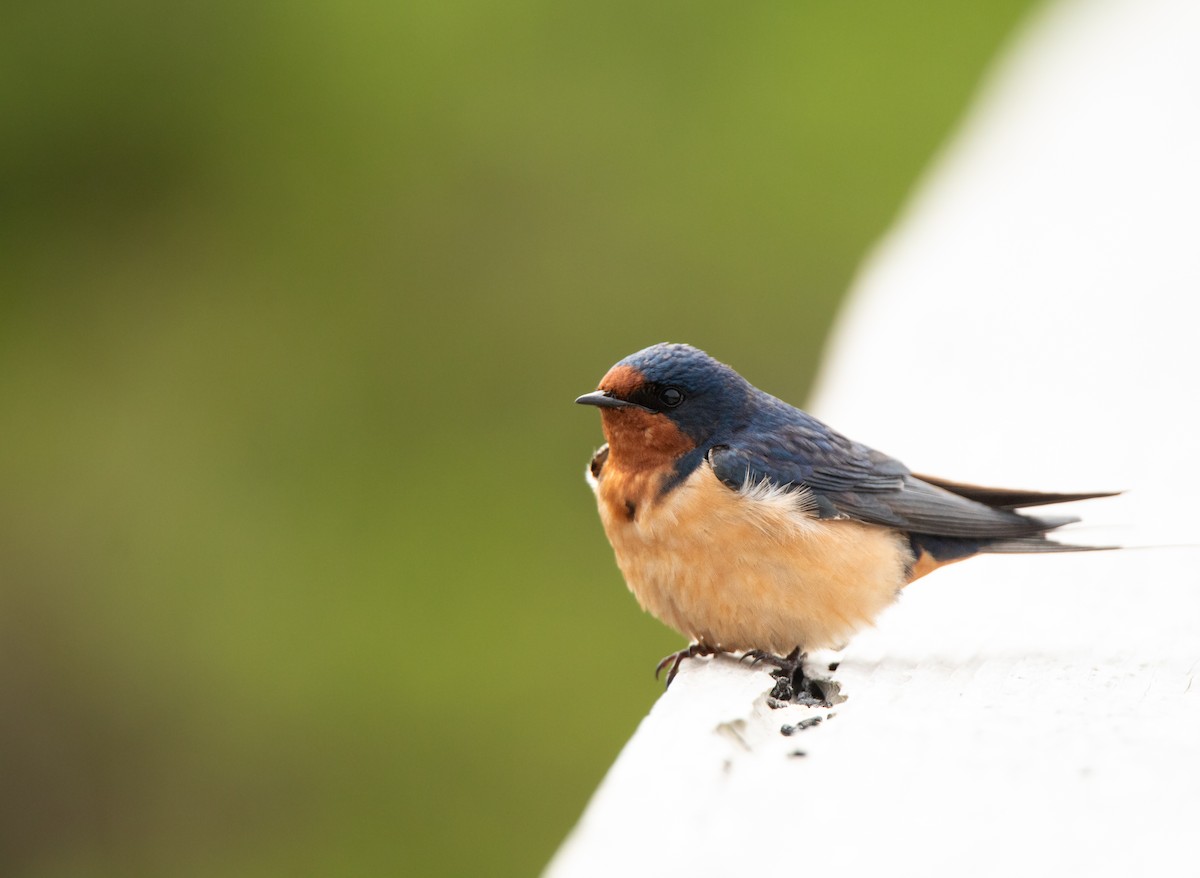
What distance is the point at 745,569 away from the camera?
2.80 m

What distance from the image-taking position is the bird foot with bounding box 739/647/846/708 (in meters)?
1.96

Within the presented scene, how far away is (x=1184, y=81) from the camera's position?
4566mm

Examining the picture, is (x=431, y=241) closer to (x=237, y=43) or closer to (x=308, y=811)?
(x=237, y=43)

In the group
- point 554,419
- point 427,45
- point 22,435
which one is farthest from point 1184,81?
point 22,435

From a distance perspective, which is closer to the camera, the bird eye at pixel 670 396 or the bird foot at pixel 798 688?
the bird foot at pixel 798 688

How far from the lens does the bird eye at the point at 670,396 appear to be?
3.11 m

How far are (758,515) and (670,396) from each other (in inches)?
14.6

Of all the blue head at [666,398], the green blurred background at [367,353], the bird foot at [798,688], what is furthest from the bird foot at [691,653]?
the green blurred background at [367,353]

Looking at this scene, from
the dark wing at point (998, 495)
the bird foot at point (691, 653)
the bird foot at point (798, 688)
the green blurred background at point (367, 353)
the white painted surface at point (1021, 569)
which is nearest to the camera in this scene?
the white painted surface at point (1021, 569)

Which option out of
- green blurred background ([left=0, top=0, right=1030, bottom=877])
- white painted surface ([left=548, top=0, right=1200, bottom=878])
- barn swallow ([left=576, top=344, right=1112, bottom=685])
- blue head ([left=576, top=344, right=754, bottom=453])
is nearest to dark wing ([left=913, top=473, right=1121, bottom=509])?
barn swallow ([left=576, top=344, right=1112, bottom=685])

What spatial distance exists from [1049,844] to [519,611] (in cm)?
508

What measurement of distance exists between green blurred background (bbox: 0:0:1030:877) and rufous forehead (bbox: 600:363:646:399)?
2.86 m

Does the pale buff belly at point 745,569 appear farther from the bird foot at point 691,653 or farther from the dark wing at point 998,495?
the dark wing at point 998,495

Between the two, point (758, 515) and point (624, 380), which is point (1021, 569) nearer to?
point (758, 515)
